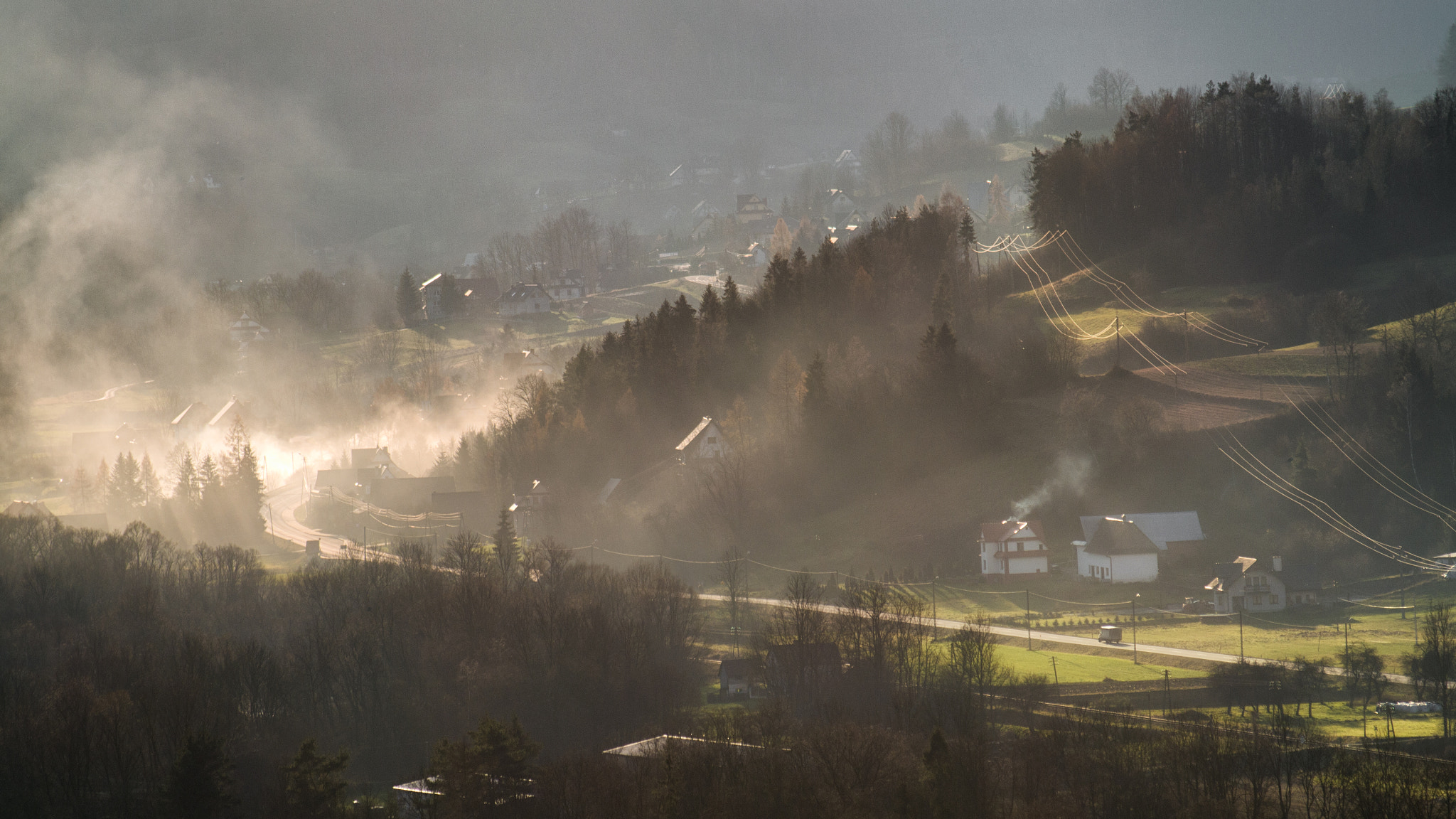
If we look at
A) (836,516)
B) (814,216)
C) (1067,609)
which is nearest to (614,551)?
(836,516)

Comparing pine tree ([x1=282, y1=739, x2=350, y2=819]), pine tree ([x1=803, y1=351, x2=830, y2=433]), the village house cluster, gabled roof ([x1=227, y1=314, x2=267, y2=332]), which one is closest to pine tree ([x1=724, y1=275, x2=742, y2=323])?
pine tree ([x1=803, y1=351, x2=830, y2=433])

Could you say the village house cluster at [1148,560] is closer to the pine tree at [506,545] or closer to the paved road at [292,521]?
the pine tree at [506,545]

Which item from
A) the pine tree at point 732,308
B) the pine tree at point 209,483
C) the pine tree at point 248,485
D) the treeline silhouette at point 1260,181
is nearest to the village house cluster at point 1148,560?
the pine tree at point 732,308

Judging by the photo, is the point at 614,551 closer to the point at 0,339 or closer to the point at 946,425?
the point at 946,425

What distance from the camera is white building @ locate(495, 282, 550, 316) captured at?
→ 11425cm

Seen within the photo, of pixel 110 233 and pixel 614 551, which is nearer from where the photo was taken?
pixel 614 551

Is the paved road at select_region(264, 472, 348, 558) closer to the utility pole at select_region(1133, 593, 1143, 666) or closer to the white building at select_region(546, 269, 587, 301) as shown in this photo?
the white building at select_region(546, 269, 587, 301)

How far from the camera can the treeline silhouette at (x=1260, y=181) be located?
69812 mm

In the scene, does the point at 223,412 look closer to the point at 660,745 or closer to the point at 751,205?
the point at 751,205

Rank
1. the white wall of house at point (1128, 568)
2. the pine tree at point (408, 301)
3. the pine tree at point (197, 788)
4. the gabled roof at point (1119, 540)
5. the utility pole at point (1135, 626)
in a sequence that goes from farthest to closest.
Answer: the pine tree at point (408, 301) → the gabled roof at point (1119, 540) → the white wall of house at point (1128, 568) → the utility pole at point (1135, 626) → the pine tree at point (197, 788)

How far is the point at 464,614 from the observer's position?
151 feet

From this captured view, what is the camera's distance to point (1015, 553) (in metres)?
49.6

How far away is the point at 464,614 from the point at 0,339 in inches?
3257

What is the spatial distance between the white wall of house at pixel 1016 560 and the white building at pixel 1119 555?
1.63 meters
